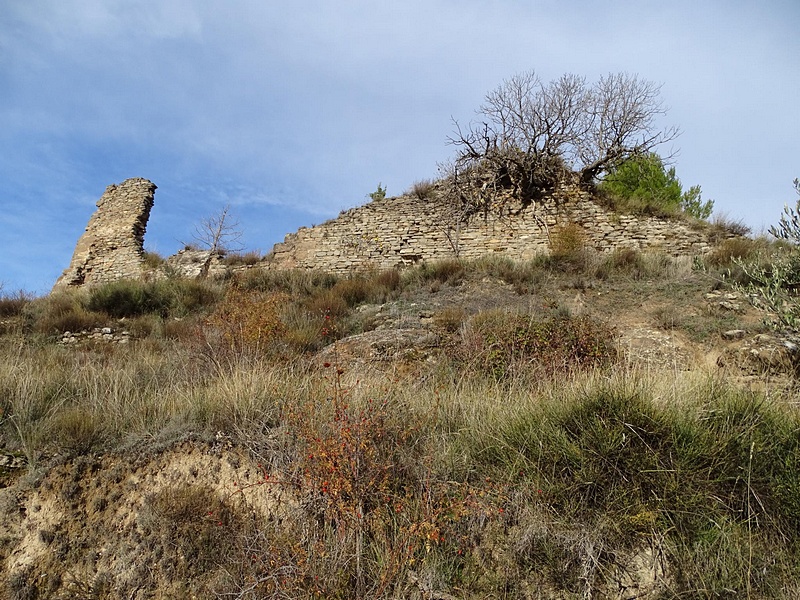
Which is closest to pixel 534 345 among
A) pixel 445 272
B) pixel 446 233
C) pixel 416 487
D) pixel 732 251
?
pixel 416 487

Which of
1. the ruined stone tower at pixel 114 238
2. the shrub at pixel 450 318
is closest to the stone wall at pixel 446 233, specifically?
the ruined stone tower at pixel 114 238

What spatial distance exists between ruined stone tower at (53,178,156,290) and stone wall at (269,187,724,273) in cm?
484

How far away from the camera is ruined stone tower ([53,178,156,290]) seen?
15.5m

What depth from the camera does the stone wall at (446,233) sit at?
13.1 metres

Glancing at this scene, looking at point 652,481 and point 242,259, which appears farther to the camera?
point 242,259

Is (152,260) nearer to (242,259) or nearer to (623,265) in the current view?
(242,259)

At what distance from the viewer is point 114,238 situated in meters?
16.0

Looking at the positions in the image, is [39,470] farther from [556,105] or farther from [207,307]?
[556,105]

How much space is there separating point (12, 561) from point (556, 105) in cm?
1544

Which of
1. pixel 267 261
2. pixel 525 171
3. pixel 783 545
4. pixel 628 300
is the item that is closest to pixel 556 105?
pixel 525 171

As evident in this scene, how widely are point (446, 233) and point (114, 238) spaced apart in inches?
422

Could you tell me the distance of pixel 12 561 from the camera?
304 cm

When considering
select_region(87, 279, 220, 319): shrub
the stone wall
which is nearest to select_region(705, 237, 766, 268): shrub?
the stone wall

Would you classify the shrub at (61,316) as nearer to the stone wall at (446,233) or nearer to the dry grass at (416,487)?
the stone wall at (446,233)
